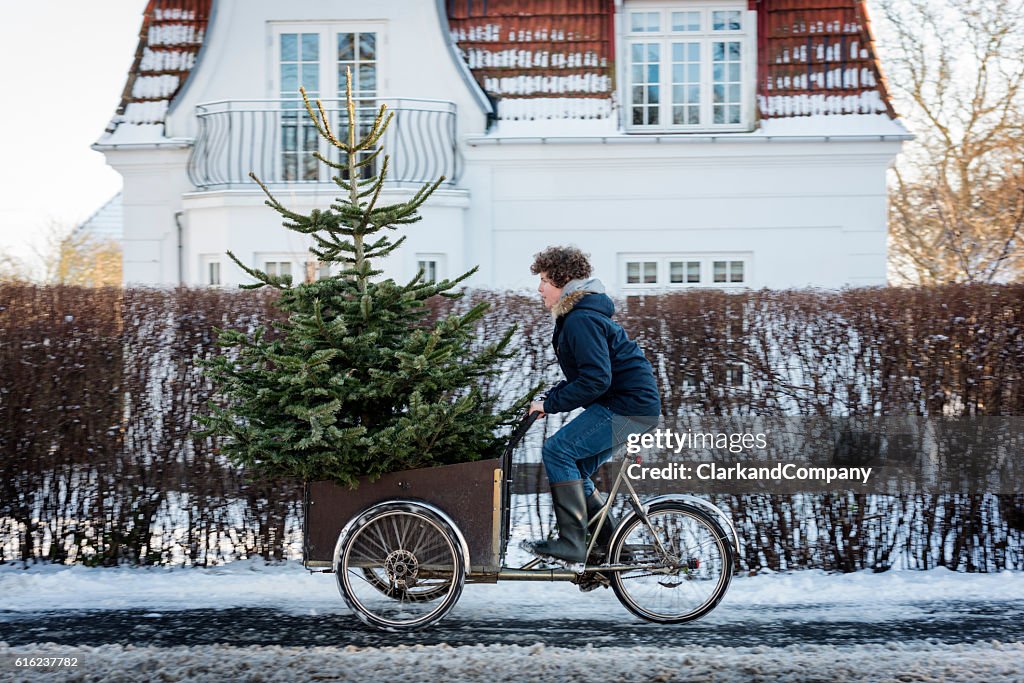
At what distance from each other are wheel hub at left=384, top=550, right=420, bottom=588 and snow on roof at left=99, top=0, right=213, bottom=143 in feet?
36.9

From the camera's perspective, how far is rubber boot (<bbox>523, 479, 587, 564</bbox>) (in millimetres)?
6000

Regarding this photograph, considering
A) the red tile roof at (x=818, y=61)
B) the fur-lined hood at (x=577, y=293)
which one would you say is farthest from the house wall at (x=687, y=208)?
the fur-lined hood at (x=577, y=293)

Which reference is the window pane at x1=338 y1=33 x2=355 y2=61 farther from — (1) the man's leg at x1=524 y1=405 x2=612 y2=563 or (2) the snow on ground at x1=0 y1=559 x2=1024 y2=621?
(1) the man's leg at x1=524 y1=405 x2=612 y2=563

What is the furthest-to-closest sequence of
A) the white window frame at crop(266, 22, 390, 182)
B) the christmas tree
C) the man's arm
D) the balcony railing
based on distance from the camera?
the white window frame at crop(266, 22, 390, 182) → the balcony railing → the christmas tree → the man's arm

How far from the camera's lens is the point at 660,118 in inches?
617

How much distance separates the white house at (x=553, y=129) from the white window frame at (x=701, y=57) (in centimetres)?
3

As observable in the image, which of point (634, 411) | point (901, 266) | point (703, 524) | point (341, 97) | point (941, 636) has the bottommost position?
point (941, 636)

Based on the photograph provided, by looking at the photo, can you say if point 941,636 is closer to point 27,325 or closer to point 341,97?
point 27,325

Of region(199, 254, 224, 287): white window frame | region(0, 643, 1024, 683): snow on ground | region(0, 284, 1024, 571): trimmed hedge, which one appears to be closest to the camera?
region(0, 643, 1024, 683): snow on ground

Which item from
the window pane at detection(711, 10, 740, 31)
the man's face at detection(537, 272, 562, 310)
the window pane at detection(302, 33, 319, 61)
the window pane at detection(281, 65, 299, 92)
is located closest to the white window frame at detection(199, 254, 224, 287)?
the window pane at detection(281, 65, 299, 92)

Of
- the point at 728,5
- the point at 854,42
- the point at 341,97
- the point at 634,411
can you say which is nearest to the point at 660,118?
the point at 728,5

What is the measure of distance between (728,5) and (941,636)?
11563 mm

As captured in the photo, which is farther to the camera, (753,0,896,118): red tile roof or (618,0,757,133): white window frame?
(618,0,757,133): white window frame

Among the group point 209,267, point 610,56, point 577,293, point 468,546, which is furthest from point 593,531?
point 209,267
